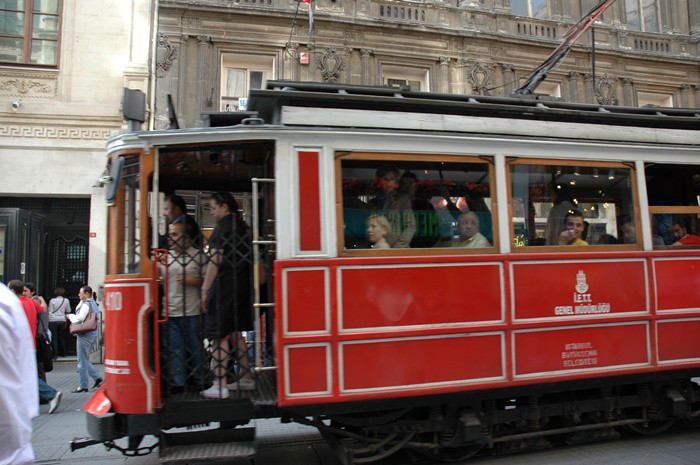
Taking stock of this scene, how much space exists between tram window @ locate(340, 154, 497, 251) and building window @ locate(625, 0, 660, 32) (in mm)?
16481

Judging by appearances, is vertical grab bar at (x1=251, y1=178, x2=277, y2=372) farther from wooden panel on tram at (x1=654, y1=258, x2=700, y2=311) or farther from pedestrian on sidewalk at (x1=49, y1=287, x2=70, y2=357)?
pedestrian on sidewalk at (x1=49, y1=287, x2=70, y2=357)

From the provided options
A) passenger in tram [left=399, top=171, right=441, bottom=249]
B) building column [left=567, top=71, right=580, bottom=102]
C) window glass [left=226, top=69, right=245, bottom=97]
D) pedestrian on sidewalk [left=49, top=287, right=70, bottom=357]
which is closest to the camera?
passenger in tram [left=399, top=171, right=441, bottom=249]

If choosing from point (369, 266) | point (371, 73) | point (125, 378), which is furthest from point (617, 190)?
point (371, 73)

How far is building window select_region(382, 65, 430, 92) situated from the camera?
15062 mm

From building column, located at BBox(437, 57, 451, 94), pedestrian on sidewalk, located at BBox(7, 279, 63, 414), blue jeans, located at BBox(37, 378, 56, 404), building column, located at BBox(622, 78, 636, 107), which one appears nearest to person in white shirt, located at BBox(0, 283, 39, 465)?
pedestrian on sidewalk, located at BBox(7, 279, 63, 414)

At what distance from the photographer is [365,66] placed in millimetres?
14547

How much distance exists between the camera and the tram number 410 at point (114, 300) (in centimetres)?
417

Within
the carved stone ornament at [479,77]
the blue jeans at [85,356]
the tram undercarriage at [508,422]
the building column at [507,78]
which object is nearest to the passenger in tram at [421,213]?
the tram undercarriage at [508,422]

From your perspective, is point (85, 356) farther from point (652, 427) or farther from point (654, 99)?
point (654, 99)

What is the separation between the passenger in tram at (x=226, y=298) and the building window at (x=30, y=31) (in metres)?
11.0

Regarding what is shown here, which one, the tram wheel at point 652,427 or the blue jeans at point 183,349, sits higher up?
the blue jeans at point 183,349

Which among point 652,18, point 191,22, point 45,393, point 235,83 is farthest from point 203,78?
point 652,18

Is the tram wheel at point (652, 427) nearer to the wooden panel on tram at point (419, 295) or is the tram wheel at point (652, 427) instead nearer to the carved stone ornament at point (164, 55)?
the wooden panel on tram at point (419, 295)

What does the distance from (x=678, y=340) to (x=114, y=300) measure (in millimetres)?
5048
